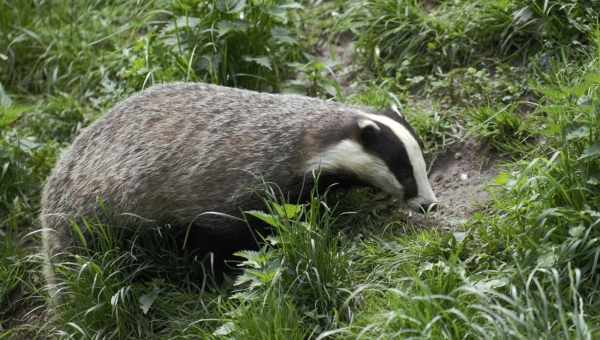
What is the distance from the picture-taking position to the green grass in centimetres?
385

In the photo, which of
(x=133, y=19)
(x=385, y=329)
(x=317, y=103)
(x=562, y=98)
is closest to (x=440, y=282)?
(x=385, y=329)

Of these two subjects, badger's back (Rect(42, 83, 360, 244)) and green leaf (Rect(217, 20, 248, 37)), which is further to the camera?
green leaf (Rect(217, 20, 248, 37))

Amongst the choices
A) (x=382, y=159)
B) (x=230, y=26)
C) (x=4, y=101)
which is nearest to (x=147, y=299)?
(x=382, y=159)

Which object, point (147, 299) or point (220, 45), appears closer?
point (147, 299)

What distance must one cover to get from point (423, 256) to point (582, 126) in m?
0.95

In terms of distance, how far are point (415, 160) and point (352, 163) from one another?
32cm

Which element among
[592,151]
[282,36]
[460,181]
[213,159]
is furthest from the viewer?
[282,36]

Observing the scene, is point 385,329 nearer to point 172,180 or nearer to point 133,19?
point 172,180

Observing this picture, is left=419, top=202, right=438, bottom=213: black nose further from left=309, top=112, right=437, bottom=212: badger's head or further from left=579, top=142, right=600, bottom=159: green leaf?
left=579, top=142, right=600, bottom=159: green leaf

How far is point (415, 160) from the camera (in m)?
4.69

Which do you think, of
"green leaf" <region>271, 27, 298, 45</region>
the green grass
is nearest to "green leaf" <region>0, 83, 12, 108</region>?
the green grass

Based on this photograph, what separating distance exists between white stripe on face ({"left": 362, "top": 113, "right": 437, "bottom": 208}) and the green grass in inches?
7.2

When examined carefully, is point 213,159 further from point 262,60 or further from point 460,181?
point 460,181

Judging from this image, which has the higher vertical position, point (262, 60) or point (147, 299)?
point (262, 60)
